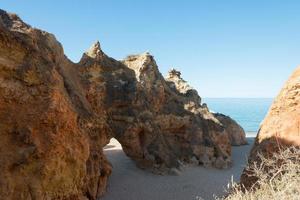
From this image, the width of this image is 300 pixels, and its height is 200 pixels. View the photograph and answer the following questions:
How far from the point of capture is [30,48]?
8172 millimetres

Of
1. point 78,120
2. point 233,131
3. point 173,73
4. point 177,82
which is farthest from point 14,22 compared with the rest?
point 233,131

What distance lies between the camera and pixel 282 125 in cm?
771

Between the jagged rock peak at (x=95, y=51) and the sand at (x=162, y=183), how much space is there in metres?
5.24

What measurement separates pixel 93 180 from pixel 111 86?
7112 mm

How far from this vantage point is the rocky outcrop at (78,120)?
7355 mm

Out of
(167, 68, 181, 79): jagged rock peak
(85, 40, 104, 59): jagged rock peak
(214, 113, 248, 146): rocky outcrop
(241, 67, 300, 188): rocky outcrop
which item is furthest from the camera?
(214, 113, 248, 146): rocky outcrop

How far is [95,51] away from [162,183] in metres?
6.59

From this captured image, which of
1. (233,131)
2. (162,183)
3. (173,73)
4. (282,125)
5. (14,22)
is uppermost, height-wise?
(173,73)

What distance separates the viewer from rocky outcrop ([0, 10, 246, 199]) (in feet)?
24.1

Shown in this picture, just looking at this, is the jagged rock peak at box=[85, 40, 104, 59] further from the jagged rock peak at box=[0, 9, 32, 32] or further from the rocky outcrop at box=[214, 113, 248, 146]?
the rocky outcrop at box=[214, 113, 248, 146]

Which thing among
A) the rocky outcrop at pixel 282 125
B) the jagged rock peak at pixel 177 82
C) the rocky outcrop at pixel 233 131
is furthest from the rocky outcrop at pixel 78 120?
the rocky outcrop at pixel 233 131

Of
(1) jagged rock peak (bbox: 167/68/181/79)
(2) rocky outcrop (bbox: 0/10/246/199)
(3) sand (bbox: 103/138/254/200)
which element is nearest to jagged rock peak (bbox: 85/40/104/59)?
(2) rocky outcrop (bbox: 0/10/246/199)

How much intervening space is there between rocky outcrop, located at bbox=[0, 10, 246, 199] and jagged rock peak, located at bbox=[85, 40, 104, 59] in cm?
5

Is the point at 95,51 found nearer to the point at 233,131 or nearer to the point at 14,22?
the point at 14,22
